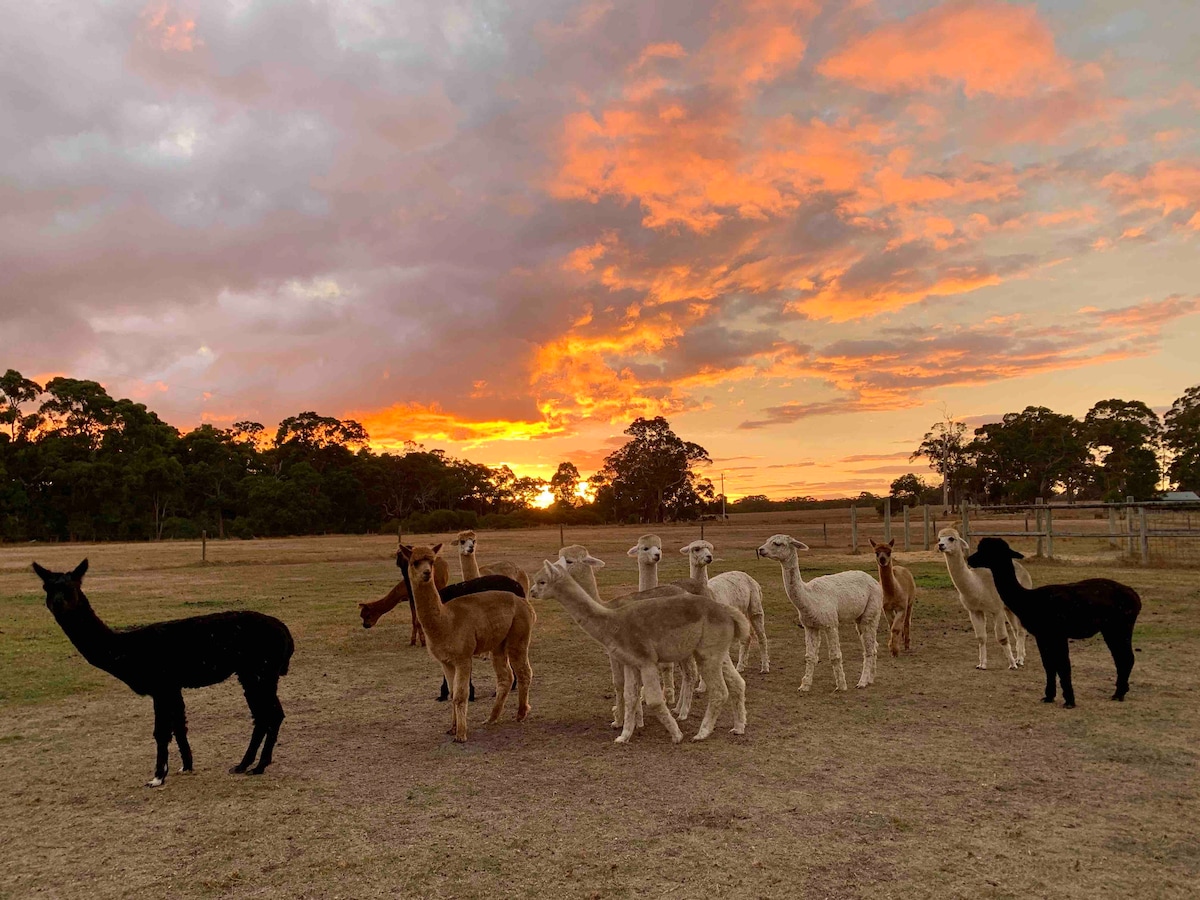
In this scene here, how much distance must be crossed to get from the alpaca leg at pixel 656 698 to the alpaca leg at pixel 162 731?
14.2 feet

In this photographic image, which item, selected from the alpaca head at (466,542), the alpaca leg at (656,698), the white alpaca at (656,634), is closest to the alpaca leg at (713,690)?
the white alpaca at (656,634)

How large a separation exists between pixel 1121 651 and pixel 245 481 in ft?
270

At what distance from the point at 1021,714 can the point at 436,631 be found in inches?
254

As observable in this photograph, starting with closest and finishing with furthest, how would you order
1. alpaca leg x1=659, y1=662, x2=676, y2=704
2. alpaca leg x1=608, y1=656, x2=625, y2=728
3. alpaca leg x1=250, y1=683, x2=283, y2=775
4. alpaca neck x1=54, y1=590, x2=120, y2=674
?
alpaca neck x1=54, y1=590, x2=120, y2=674, alpaca leg x1=250, y1=683, x2=283, y2=775, alpaca leg x1=608, y1=656, x2=625, y2=728, alpaca leg x1=659, y1=662, x2=676, y2=704

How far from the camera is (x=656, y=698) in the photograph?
7145 mm

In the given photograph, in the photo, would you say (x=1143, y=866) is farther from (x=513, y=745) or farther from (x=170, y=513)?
(x=170, y=513)

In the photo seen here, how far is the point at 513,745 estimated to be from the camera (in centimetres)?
738

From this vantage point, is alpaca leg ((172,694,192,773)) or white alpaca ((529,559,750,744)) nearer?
alpaca leg ((172,694,192,773))

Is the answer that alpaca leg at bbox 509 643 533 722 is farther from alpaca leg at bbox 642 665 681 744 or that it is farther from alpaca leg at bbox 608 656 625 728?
alpaca leg at bbox 642 665 681 744

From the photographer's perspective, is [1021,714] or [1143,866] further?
[1021,714]

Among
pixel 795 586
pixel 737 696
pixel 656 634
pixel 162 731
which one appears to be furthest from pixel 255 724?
pixel 795 586

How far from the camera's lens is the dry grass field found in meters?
4.61

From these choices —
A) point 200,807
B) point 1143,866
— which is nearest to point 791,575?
point 1143,866

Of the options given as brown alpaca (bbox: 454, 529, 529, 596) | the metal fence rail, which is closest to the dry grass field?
brown alpaca (bbox: 454, 529, 529, 596)
